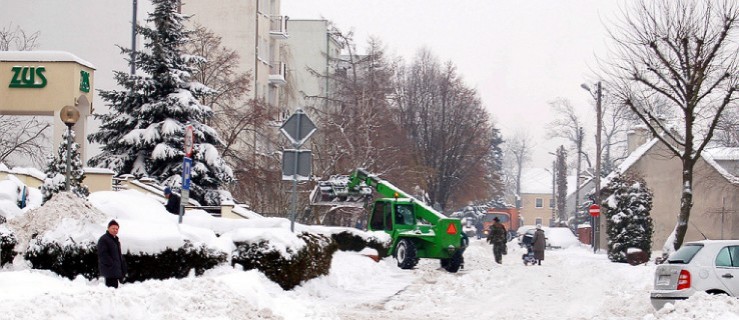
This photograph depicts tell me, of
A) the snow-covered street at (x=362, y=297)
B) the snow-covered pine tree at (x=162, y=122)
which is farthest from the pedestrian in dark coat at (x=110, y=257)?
the snow-covered pine tree at (x=162, y=122)

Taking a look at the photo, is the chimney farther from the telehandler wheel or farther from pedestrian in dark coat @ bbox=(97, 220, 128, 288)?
pedestrian in dark coat @ bbox=(97, 220, 128, 288)

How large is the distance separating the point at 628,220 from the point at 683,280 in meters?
29.6

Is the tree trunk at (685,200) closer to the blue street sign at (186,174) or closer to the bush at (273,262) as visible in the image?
the bush at (273,262)

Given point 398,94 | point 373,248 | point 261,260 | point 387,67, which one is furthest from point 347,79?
point 261,260

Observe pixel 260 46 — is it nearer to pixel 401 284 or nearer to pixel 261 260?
pixel 401 284

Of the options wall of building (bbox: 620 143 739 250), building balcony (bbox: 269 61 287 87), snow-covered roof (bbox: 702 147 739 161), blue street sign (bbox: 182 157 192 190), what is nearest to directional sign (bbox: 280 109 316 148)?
blue street sign (bbox: 182 157 192 190)

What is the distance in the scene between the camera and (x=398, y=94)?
64375mm

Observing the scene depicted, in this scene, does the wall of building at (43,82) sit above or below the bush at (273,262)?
above

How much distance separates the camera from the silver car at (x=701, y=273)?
51.6 ft

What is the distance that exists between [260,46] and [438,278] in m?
40.2

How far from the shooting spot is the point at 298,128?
19234 millimetres

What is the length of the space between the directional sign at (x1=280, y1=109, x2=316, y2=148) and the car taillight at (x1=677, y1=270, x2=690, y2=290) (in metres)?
6.86

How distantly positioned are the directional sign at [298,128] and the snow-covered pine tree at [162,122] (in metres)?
16.2

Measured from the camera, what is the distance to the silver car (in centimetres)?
1572
